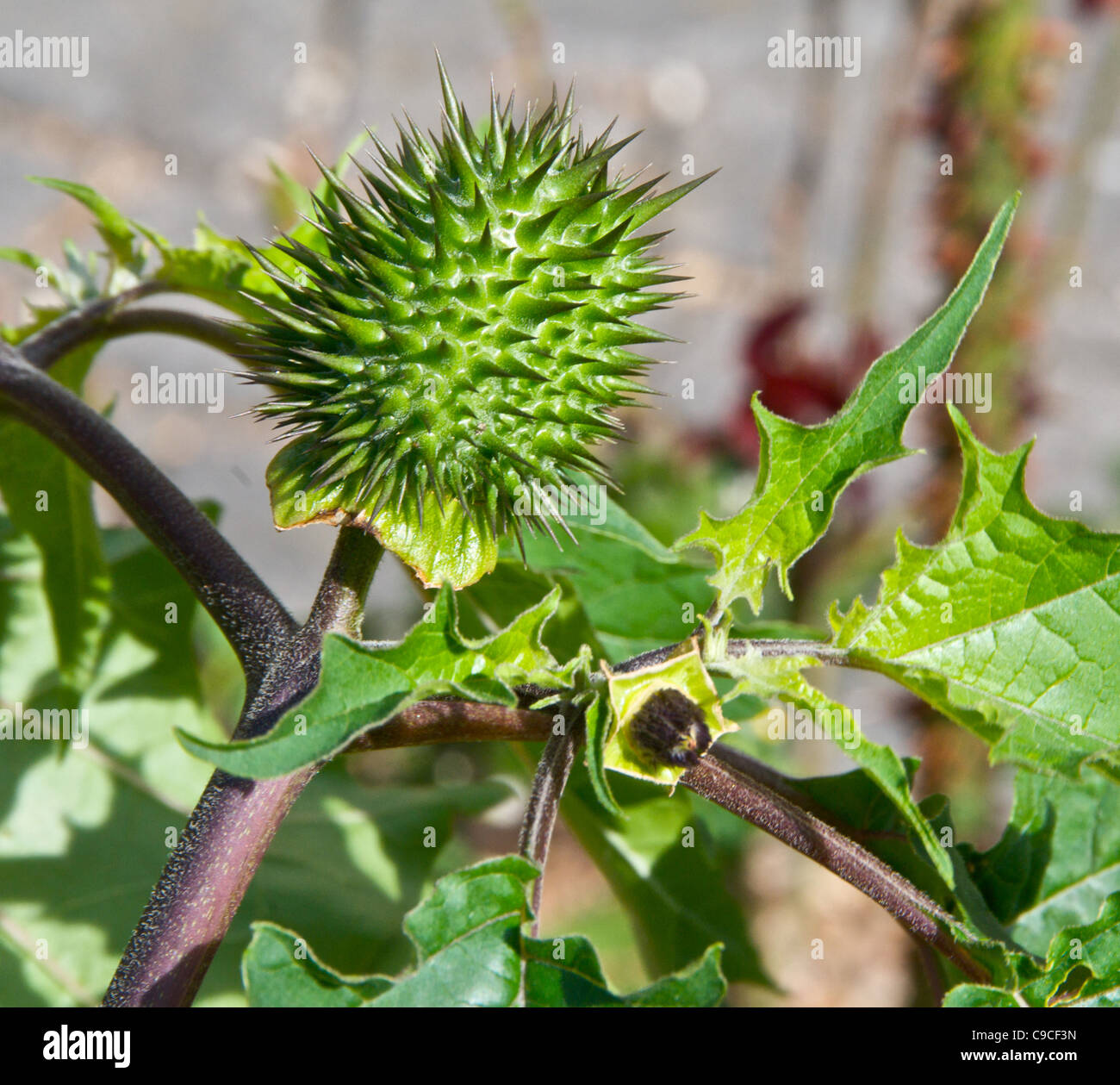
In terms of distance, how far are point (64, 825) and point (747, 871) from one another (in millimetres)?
2379

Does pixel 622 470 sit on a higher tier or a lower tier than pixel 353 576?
higher

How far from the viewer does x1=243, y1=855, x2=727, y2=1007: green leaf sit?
2.35 feet

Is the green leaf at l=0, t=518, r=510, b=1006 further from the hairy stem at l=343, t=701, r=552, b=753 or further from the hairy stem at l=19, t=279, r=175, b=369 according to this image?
the hairy stem at l=343, t=701, r=552, b=753

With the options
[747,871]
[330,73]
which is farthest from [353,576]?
[330,73]

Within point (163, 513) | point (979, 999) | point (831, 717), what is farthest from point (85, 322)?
point (979, 999)

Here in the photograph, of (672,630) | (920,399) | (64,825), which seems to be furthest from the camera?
(64,825)

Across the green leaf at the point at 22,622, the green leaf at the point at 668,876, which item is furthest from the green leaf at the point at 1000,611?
the green leaf at the point at 22,622

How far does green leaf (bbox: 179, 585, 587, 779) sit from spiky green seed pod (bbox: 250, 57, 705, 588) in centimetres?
16

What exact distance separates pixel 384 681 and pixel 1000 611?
51cm

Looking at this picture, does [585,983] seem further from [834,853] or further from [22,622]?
[22,622]

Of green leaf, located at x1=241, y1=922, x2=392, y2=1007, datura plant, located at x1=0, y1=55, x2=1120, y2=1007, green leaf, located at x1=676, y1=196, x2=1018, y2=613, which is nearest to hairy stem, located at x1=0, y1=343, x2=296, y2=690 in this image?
datura plant, located at x1=0, y1=55, x2=1120, y2=1007

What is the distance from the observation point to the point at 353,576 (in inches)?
36.5

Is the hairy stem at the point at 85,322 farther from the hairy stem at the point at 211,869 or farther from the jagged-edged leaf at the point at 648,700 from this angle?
the jagged-edged leaf at the point at 648,700
